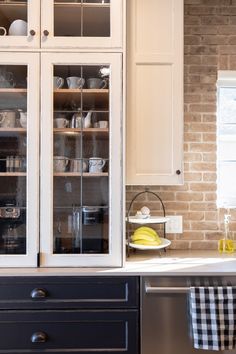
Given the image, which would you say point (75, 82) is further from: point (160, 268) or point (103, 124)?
point (160, 268)

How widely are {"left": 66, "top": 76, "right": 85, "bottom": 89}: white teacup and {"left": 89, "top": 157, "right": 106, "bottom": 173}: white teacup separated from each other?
432 mm

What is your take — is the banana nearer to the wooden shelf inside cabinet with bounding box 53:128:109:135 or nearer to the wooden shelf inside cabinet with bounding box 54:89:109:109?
the wooden shelf inside cabinet with bounding box 53:128:109:135

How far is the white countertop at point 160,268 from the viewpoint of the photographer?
1741 mm

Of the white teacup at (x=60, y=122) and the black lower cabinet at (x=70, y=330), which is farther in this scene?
the white teacup at (x=60, y=122)

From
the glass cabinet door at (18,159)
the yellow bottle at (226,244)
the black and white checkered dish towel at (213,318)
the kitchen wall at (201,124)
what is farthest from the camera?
the kitchen wall at (201,124)

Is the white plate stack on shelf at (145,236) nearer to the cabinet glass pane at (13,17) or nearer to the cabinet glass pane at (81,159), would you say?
the cabinet glass pane at (81,159)

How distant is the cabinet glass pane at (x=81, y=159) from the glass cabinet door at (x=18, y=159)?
0.12 m

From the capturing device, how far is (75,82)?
75.1 inches

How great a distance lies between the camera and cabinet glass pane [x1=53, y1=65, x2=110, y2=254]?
1884 millimetres

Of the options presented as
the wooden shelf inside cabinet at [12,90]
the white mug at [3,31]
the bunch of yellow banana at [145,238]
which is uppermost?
the white mug at [3,31]

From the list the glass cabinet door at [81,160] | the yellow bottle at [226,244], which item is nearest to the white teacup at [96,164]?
the glass cabinet door at [81,160]

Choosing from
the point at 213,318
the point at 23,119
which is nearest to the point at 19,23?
the point at 23,119

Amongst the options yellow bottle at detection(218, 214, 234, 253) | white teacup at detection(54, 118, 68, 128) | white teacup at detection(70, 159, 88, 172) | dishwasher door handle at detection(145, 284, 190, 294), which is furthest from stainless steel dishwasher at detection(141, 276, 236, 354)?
white teacup at detection(54, 118, 68, 128)

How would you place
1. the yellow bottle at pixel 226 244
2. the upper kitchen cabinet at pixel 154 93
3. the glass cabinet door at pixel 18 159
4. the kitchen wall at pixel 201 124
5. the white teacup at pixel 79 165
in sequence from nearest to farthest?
the glass cabinet door at pixel 18 159 < the white teacup at pixel 79 165 < the upper kitchen cabinet at pixel 154 93 < the yellow bottle at pixel 226 244 < the kitchen wall at pixel 201 124
